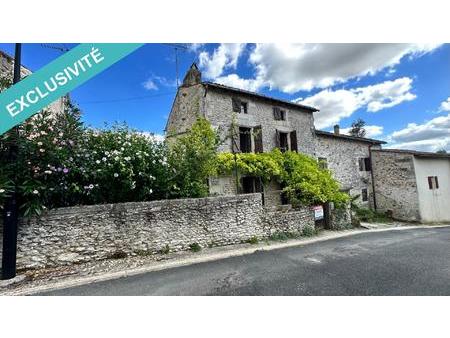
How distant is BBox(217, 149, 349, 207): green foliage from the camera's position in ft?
33.1

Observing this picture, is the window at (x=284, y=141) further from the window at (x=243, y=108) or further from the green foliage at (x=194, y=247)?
the green foliage at (x=194, y=247)

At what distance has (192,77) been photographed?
11797 millimetres

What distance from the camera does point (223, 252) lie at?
651cm

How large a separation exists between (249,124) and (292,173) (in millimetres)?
3476

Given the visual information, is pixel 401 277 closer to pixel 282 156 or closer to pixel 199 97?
pixel 282 156

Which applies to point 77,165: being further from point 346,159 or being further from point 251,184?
point 346,159

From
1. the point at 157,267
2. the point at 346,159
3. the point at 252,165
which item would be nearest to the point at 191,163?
the point at 157,267

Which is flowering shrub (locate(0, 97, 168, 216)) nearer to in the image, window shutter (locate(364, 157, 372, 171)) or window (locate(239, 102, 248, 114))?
window (locate(239, 102, 248, 114))

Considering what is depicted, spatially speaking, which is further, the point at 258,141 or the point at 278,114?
the point at 278,114

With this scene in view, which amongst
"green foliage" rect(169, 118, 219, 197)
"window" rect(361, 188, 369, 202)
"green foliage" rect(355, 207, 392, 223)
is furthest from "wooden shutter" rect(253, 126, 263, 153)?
"window" rect(361, 188, 369, 202)

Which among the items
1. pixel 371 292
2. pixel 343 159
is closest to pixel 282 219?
pixel 371 292

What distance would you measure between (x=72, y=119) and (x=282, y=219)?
7.41m

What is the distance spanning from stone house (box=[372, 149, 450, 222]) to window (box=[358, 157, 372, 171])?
1.23 metres

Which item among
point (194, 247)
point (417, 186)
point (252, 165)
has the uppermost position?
point (252, 165)
